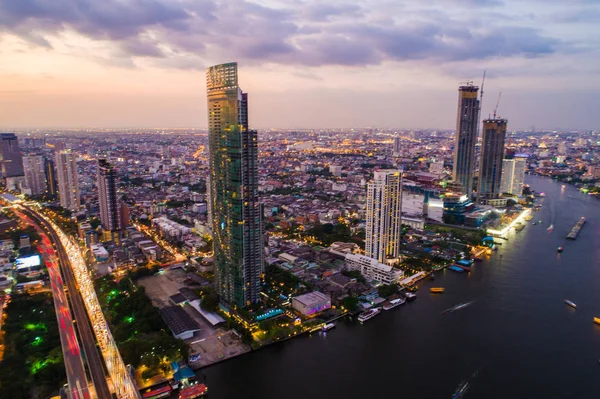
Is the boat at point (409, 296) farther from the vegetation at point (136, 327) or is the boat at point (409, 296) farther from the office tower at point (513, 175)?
the office tower at point (513, 175)

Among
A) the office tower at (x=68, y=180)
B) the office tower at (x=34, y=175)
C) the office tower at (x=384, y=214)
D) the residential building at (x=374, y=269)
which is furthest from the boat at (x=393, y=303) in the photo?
the office tower at (x=34, y=175)

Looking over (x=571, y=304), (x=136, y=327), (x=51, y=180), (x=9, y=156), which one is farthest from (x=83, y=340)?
(x=9, y=156)

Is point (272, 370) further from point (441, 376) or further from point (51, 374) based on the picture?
point (51, 374)

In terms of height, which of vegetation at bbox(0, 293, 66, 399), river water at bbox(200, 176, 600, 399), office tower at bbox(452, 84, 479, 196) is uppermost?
office tower at bbox(452, 84, 479, 196)

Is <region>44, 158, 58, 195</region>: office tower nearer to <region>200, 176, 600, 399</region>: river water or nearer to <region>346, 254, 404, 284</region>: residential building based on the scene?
<region>346, 254, 404, 284</region>: residential building

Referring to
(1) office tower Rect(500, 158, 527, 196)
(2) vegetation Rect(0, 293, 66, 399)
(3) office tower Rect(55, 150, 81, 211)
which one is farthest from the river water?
(3) office tower Rect(55, 150, 81, 211)

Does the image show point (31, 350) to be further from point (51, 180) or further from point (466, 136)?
point (466, 136)

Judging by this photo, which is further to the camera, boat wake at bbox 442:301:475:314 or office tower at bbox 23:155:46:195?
office tower at bbox 23:155:46:195
